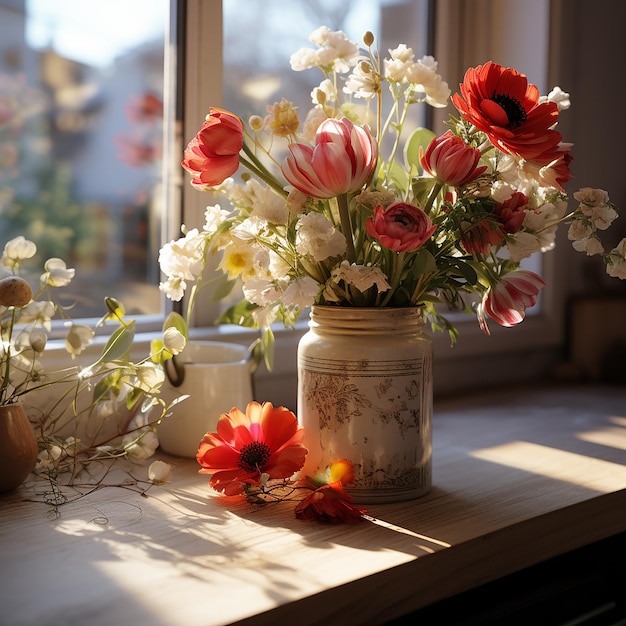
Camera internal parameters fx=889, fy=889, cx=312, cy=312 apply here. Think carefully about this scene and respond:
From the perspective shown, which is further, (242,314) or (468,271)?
(242,314)

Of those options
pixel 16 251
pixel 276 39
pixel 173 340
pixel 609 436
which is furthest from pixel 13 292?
pixel 609 436

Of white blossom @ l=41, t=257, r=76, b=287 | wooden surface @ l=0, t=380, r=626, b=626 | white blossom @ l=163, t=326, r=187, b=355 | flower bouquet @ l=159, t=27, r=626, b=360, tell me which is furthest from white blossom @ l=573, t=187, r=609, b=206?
white blossom @ l=41, t=257, r=76, b=287

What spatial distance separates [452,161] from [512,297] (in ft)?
0.55

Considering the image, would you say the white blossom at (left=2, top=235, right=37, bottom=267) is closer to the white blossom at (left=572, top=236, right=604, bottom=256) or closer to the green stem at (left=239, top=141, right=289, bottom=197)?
the green stem at (left=239, top=141, right=289, bottom=197)

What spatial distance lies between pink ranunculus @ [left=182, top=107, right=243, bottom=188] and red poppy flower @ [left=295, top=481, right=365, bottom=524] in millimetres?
339

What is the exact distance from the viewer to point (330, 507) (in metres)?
0.91

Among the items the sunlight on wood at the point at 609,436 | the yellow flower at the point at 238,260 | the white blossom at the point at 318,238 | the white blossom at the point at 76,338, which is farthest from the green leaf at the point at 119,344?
the sunlight on wood at the point at 609,436

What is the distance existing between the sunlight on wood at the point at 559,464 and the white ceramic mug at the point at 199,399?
344 mm

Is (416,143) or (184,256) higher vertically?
(416,143)

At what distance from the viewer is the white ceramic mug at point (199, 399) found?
1168 millimetres

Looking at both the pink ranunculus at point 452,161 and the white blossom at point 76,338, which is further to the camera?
the white blossom at point 76,338

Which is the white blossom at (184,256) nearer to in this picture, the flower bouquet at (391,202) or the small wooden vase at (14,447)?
the flower bouquet at (391,202)

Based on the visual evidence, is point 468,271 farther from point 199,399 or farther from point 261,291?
point 199,399

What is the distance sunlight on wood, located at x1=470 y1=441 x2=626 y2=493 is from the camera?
1.11 meters
